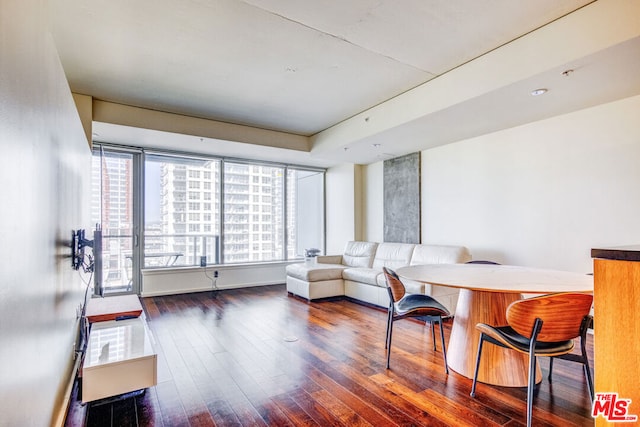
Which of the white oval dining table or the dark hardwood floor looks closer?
the dark hardwood floor

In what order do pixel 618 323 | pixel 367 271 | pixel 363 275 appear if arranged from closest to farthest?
pixel 618 323
pixel 363 275
pixel 367 271

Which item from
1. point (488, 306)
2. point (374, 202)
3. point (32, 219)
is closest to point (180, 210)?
point (374, 202)

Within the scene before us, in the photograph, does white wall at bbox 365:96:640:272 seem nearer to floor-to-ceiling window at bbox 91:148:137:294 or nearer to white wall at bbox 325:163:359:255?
white wall at bbox 325:163:359:255

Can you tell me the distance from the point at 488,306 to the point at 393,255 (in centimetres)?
273

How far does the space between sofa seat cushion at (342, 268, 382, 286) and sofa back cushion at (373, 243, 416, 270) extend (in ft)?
0.77

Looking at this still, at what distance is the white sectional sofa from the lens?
4434mm

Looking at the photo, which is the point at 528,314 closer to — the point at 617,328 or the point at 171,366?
the point at 617,328

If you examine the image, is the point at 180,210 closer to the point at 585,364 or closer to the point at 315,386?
the point at 315,386

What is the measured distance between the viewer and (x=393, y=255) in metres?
5.38

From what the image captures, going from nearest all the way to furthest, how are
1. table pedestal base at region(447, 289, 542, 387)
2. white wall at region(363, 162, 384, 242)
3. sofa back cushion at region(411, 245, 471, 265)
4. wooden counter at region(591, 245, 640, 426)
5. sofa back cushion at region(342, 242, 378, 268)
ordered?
wooden counter at region(591, 245, 640, 426) → table pedestal base at region(447, 289, 542, 387) → sofa back cushion at region(411, 245, 471, 265) → sofa back cushion at region(342, 242, 378, 268) → white wall at region(363, 162, 384, 242)

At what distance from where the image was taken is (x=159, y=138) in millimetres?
5000

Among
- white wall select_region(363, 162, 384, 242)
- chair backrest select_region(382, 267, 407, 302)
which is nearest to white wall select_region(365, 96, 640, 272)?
white wall select_region(363, 162, 384, 242)

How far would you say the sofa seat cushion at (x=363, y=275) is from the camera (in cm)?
485

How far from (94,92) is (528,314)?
190 inches
